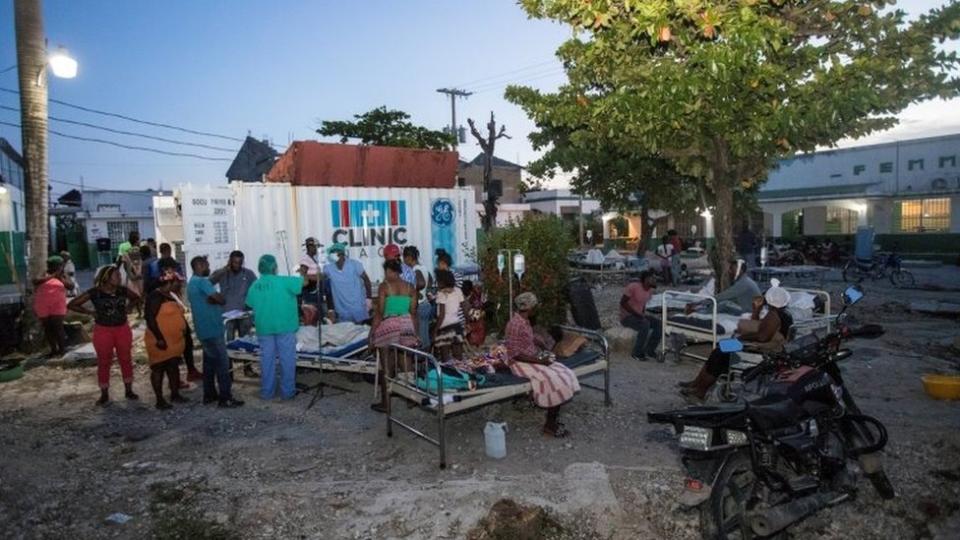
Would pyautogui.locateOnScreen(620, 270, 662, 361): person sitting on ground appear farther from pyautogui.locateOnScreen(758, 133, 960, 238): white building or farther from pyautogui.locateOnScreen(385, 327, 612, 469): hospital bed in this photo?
pyautogui.locateOnScreen(758, 133, 960, 238): white building

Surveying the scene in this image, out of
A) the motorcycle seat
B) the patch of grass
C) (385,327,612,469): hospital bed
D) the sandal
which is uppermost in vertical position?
Result: the motorcycle seat

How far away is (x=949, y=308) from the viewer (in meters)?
13.4

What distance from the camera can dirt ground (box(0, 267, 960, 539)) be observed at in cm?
457

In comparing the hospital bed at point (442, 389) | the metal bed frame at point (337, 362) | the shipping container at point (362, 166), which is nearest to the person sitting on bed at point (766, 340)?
the hospital bed at point (442, 389)

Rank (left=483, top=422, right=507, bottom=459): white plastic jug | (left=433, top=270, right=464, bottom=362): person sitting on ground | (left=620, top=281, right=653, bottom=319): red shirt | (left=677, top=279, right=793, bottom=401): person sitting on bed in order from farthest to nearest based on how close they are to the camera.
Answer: (left=620, top=281, right=653, bottom=319): red shirt → (left=433, top=270, right=464, bottom=362): person sitting on ground → (left=677, top=279, right=793, bottom=401): person sitting on bed → (left=483, top=422, right=507, bottom=459): white plastic jug

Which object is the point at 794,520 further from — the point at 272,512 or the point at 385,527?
the point at 272,512

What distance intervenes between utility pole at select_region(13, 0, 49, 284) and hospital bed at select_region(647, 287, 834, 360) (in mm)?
10398

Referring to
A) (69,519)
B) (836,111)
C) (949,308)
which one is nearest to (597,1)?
(836,111)

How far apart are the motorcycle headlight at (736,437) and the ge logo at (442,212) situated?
32.4 feet

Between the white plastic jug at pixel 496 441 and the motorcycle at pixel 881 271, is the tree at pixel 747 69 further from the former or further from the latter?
the motorcycle at pixel 881 271

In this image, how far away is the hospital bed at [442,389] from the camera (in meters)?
5.49

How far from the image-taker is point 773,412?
4219 millimetres

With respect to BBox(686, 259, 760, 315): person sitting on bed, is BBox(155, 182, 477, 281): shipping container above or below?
above

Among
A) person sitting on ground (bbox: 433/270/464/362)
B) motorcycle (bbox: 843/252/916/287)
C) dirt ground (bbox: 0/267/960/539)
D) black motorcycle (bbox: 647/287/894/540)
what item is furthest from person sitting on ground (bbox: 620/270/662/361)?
motorcycle (bbox: 843/252/916/287)
